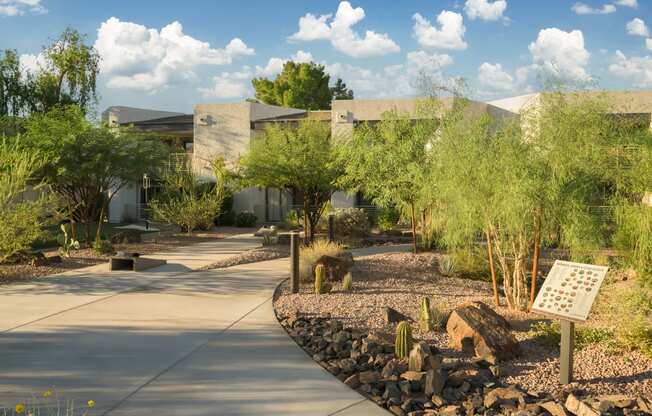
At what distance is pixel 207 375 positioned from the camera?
20.6 feet

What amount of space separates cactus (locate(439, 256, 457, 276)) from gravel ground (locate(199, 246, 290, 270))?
4.67m

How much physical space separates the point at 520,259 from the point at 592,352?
2.95 m

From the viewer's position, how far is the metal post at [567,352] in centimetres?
616

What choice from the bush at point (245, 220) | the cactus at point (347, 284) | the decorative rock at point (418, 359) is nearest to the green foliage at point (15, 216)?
the cactus at point (347, 284)

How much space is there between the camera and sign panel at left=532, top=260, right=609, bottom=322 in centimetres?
610

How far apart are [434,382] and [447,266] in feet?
27.2

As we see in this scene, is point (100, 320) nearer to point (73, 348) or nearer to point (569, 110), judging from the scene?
point (73, 348)

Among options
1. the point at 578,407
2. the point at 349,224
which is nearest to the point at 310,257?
the point at 578,407

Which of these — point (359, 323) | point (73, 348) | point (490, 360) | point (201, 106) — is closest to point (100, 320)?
point (73, 348)

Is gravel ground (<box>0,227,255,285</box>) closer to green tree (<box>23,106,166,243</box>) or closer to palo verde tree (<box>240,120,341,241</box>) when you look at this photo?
green tree (<box>23,106,166,243</box>)

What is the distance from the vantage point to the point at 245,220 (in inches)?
1126

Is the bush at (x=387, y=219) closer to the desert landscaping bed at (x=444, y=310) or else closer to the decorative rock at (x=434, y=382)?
the desert landscaping bed at (x=444, y=310)

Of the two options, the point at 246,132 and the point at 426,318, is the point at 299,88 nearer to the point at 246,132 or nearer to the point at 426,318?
the point at 246,132

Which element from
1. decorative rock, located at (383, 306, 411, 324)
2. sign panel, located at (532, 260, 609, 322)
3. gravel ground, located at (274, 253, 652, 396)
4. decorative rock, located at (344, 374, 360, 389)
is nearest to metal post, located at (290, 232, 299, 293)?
gravel ground, located at (274, 253, 652, 396)
